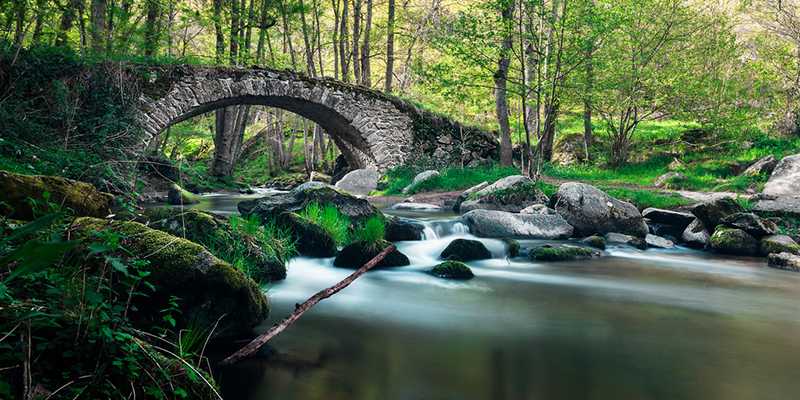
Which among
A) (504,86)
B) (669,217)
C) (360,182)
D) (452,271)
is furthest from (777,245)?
(360,182)

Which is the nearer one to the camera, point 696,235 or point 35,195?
point 35,195

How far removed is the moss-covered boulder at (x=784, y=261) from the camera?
6.27m

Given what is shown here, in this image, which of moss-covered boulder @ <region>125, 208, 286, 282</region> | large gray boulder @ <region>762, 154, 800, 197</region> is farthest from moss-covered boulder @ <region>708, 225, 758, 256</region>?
moss-covered boulder @ <region>125, 208, 286, 282</region>

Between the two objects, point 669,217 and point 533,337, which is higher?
point 669,217

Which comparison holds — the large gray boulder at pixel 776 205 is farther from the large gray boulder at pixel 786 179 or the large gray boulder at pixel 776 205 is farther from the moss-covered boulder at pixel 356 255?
the moss-covered boulder at pixel 356 255

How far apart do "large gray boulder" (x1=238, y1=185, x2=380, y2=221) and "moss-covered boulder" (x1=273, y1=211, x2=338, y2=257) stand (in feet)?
1.97

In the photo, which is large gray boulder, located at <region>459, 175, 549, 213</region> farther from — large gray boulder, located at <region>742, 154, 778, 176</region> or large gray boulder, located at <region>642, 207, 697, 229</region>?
large gray boulder, located at <region>742, 154, 778, 176</region>

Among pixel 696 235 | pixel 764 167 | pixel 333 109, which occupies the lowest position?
pixel 696 235

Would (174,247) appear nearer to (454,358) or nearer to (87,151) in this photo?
(454,358)

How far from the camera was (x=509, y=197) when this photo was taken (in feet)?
34.3

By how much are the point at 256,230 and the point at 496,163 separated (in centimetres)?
1307

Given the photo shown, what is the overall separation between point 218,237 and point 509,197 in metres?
7.29

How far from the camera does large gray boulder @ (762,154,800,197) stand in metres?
10.2

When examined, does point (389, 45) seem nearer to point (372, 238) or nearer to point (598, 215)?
point (598, 215)
